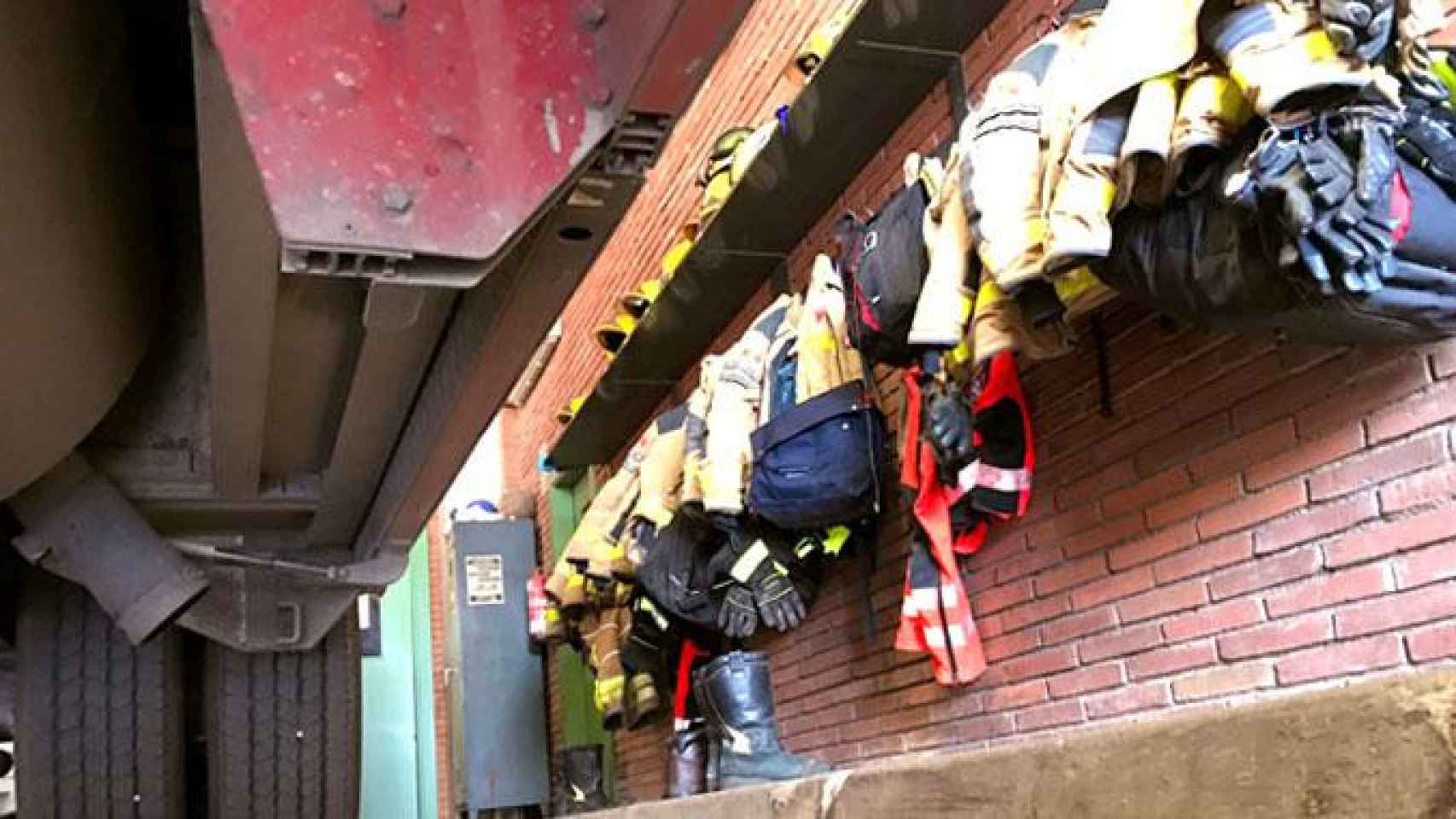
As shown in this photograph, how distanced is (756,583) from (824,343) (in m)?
0.96

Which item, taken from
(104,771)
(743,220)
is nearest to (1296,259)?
(104,771)

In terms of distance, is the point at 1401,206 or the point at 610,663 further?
the point at 610,663

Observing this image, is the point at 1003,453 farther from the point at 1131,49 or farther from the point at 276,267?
the point at 276,267

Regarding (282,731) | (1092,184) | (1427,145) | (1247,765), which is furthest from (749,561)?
(1247,765)

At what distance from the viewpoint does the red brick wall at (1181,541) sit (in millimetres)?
2623

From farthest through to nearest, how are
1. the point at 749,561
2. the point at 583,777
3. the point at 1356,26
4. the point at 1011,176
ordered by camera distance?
1. the point at 583,777
2. the point at 749,561
3. the point at 1011,176
4. the point at 1356,26

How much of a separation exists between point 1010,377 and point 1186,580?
0.71 meters

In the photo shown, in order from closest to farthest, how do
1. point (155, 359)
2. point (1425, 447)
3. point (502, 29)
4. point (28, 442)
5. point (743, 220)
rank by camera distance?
point (502, 29) → point (28, 442) → point (1425, 447) → point (155, 359) → point (743, 220)

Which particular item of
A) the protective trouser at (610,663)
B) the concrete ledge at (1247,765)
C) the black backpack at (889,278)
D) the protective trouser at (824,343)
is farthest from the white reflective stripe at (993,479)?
the protective trouser at (610,663)

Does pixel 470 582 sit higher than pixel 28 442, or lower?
higher

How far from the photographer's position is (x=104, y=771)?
10.8ft

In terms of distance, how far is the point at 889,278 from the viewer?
3.42 meters

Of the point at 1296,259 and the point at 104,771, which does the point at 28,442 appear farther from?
the point at 1296,259

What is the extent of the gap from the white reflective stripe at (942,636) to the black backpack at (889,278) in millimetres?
793
